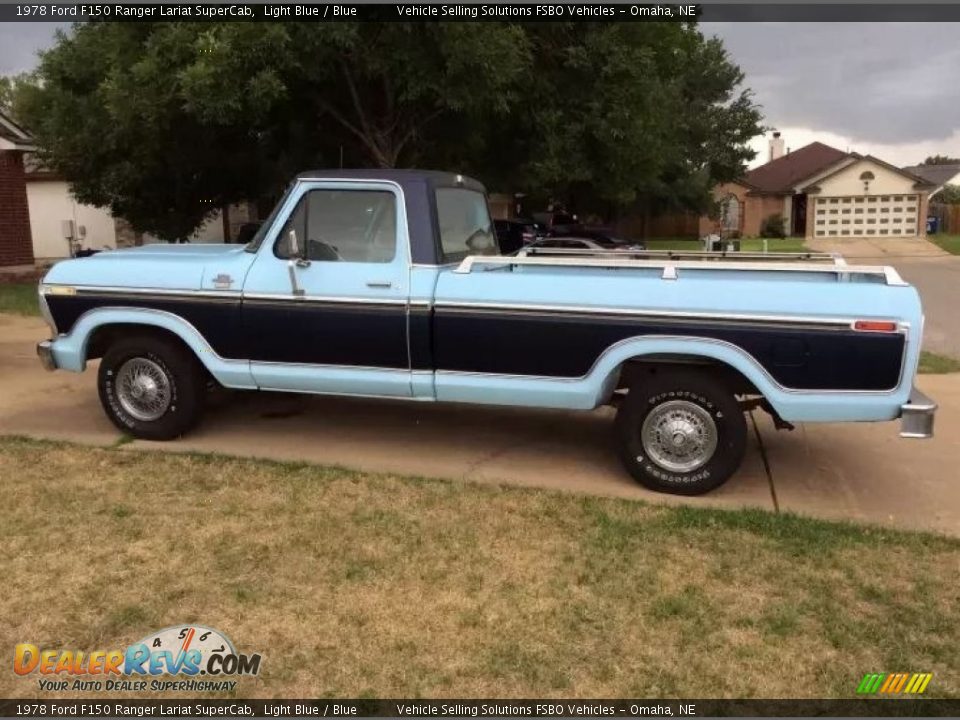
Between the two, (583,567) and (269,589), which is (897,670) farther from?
(269,589)

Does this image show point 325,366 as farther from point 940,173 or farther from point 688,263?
point 940,173

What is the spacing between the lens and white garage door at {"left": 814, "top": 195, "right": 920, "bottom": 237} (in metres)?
42.7

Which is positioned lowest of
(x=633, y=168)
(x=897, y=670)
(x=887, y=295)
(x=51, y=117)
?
(x=897, y=670)

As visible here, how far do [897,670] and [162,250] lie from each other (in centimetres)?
556

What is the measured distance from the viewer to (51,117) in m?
16.0

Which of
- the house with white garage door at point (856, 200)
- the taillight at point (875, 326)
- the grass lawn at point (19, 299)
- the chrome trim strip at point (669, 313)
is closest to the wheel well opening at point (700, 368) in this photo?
the chrome trim strip at point (669, 313)

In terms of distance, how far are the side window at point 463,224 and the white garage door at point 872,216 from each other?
1606 inches

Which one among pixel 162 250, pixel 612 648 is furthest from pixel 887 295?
pixel 162 250

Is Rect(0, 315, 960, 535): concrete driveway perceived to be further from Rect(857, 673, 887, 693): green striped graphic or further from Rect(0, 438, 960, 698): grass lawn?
Rect(857, 673, 887, 693): green striped graphic

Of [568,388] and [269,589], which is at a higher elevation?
[568,388]

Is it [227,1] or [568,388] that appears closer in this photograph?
[568,388]

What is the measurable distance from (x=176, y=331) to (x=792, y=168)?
48867 mm

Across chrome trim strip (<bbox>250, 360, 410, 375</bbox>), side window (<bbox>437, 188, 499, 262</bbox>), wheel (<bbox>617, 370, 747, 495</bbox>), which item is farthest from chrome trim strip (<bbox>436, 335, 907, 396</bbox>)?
side window (<bbox>437, 188, 499, 262</bbox>)

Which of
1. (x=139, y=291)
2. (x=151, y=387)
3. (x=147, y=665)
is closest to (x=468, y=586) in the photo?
(x=147, y=665)
